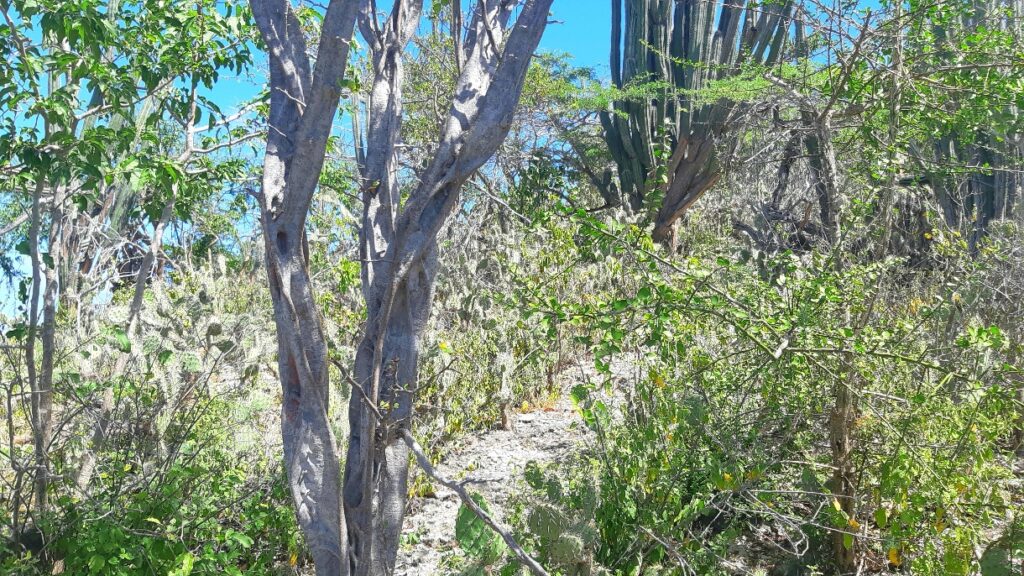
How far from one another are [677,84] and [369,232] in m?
6.75

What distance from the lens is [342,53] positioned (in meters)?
1.83

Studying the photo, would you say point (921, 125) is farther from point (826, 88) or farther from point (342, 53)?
point (342, 53)

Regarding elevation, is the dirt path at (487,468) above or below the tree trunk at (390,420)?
below

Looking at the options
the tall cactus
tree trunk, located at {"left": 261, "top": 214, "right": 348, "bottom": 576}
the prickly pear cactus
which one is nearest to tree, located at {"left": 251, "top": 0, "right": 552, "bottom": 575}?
tree trunk, located at {"left": 261, "top": 214, "right": 348, "bottom": 576}

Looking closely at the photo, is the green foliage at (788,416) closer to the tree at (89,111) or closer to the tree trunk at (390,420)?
the tree trunk at (390,420)

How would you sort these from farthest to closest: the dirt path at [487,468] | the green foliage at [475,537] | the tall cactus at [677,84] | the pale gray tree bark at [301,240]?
1. the tall cactus at [677,84]
2. the dirt path at [487,468]
3. the green foliage at [475,537]
4. the pale gray tree bark at [301,240]

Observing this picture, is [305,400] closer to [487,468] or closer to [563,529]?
[563,529]

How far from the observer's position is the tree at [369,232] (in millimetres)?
1928

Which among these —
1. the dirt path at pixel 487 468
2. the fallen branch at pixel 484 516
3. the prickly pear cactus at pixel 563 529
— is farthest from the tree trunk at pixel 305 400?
the dirt path at pixel 487 468

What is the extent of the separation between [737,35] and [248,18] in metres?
5.56

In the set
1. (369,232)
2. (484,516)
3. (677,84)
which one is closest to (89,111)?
(369,232)

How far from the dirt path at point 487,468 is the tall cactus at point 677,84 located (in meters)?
3.50

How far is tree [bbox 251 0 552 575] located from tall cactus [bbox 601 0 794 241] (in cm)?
561

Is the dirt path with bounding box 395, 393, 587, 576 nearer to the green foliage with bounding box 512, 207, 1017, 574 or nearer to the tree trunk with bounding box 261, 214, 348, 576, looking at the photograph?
the green foliage with bounding box 512, 207, 1017, 574
